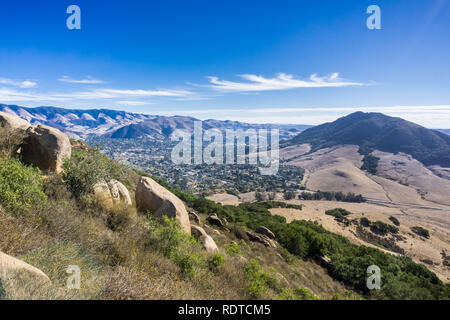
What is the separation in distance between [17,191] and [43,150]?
4.36m

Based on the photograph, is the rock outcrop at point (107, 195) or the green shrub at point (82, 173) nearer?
the green shrub at point (82, 173)

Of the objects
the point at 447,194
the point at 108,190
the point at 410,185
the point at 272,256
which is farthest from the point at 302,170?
the point at 108,190

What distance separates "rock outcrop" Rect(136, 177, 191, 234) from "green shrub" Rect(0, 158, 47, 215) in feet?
14.3

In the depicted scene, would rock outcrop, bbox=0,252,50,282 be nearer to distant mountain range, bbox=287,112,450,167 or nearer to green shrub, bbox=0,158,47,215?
green shrub, bbox=0,158,47,215

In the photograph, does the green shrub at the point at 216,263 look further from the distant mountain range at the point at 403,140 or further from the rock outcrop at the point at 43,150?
the distant mountain range at the point at 403,140

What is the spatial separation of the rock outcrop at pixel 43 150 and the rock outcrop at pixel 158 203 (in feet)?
11.2

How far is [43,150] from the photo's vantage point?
7883 mm

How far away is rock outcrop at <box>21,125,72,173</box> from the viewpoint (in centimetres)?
784

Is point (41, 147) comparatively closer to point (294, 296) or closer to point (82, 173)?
point (82, 173)

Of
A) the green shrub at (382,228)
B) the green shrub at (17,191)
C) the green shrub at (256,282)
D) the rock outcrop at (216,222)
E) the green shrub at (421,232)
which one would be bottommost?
the green shrub at (421,232)

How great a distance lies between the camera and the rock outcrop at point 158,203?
9008 millimetres

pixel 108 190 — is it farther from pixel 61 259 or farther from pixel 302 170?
pixel 302 170

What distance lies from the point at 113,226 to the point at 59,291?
3676mm

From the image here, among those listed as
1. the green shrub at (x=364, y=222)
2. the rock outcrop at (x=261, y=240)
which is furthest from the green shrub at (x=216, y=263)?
the green shrub at (x=364, y=222)
